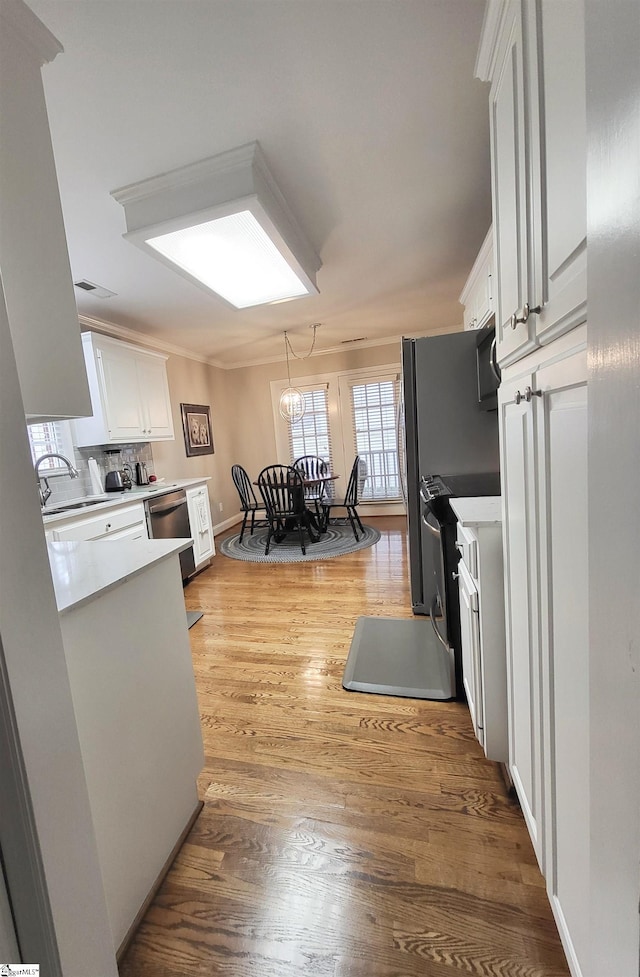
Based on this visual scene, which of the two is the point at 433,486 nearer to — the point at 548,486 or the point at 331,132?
the point at 548,486

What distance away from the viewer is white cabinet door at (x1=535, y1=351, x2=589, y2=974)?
634mm

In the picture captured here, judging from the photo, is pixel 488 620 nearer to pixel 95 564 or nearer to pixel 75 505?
pixel 95 564

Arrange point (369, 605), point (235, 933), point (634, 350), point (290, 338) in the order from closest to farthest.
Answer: point (634, 350), point (235, 933), point (369, 605), point (290, 338)

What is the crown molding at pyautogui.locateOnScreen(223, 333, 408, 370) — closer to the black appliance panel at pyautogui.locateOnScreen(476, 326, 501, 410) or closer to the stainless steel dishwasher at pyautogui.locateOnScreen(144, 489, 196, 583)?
the stainless steel dishwasher at pyautogui.locateOnScreen(144, 489, 196, 583)

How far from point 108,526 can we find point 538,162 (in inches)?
119

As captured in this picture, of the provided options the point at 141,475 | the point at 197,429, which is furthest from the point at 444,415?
the point at 197,429

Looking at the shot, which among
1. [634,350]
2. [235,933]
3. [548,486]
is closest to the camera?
[634,350]

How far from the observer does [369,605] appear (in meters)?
2.79

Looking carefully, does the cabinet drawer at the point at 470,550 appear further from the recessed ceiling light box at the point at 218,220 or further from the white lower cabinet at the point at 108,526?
the white lower cabinet at the point at 108,526

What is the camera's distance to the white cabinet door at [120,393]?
10.6 feet

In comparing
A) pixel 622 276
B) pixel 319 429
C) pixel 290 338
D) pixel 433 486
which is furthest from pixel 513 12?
pixel 319 429

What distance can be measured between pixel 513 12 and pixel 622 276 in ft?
3.00

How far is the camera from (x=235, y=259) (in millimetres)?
2336

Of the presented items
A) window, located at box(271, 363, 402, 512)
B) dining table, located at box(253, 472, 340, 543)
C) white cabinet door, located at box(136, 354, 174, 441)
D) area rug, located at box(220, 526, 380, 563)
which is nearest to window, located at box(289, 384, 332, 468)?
window, located at box(271, 363, 402, 512)
